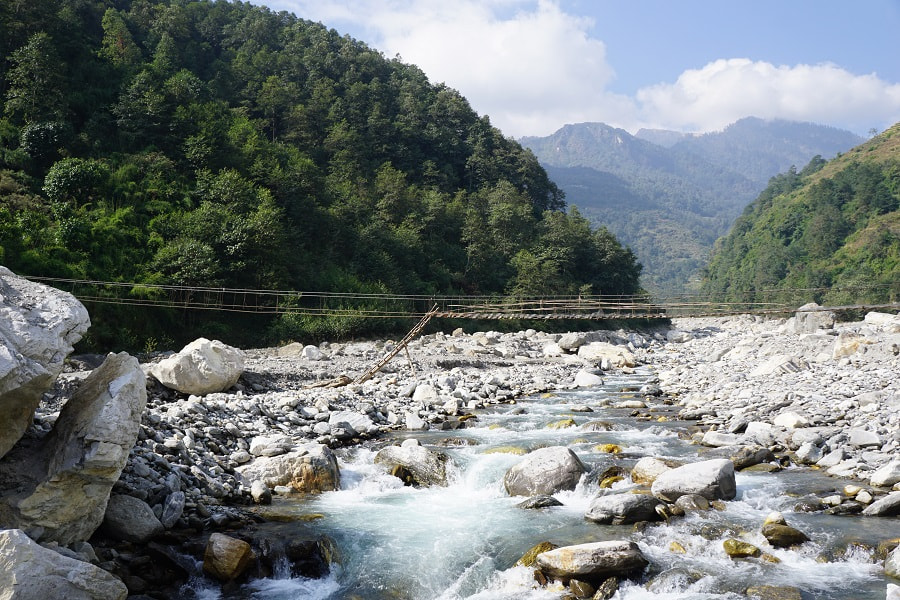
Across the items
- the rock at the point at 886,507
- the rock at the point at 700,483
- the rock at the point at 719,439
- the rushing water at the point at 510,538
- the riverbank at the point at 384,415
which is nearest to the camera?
the rushing water at the point at 510,538

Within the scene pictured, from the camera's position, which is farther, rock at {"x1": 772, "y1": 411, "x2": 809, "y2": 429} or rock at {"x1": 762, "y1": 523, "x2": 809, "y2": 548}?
rock at {"x1": 772, "y1": 411, "x2": 809, "y2": 429}

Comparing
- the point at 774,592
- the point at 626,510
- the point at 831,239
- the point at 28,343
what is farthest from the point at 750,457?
the point at 831,239

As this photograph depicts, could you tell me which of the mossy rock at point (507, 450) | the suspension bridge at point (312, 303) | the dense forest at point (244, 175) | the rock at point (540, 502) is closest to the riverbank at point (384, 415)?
the suspension bridge at point (312, 303)

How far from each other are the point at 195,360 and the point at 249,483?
615 cm

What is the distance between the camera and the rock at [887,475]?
9211 millimetres

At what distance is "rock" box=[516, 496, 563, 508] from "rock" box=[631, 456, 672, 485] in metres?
1.66

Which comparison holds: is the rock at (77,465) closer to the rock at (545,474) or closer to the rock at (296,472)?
the rock at (296,472)

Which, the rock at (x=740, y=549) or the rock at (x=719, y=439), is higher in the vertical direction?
the rock at (x=719, y=439)

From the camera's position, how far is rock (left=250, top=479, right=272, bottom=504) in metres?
9.38

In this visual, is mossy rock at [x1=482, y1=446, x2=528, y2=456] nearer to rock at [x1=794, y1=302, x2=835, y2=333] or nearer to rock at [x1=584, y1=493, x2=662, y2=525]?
rock at [x1=584, y1=493, x2=662, y2=525]

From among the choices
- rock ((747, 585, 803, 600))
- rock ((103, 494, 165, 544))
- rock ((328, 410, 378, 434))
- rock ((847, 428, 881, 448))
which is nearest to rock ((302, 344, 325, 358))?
rock ((328, 410, 378, 434))

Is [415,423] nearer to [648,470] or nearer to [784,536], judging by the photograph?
[648,470]

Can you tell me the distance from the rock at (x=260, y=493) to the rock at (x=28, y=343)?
3.54m

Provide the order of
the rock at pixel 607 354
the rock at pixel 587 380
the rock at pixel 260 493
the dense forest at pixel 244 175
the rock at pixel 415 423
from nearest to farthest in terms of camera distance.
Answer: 1. the rock at pixel 260 493
2. the rock at pixel 415 423
3. the rock at pixel 587 380
4. the dense forest at pixel 244 175
5. the rock at pixel 607 354
